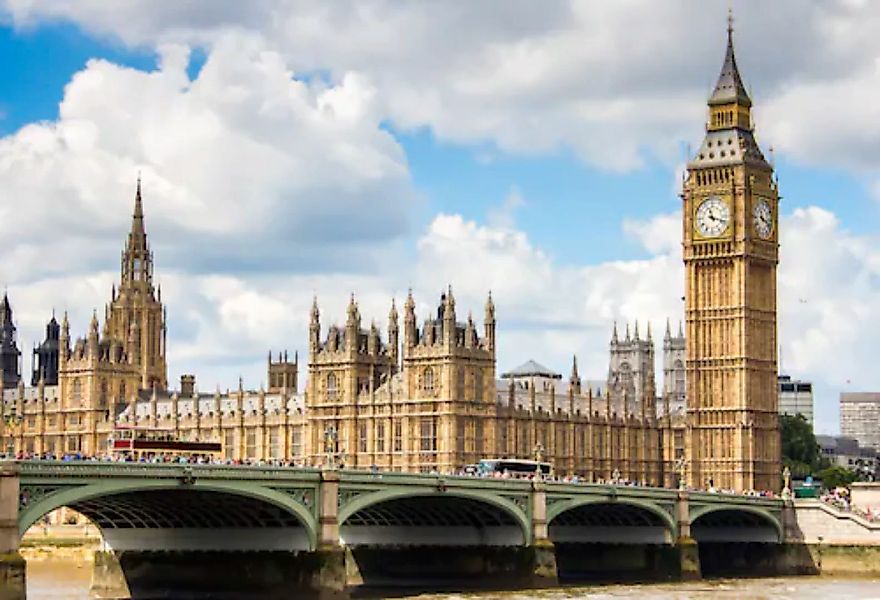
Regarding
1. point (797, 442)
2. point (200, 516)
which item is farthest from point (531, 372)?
point (200, 516)

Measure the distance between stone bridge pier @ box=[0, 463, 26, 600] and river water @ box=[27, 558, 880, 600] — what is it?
23769 mm

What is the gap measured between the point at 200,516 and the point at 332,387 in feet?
192

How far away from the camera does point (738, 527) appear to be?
11781cm

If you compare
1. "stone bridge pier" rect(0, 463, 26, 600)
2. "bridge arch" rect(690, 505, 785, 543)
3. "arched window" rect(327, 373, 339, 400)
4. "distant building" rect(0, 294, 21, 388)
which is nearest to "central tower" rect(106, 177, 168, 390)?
"distant building" rect(0, 294, 21, 388)

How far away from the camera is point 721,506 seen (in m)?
110

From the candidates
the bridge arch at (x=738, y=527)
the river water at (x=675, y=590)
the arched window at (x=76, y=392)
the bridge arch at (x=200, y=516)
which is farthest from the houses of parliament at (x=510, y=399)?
the bridge arch at (x=200, y=516)

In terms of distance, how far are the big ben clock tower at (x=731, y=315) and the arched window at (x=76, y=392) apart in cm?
5701

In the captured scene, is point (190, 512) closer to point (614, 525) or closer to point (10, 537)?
point (10, 537)

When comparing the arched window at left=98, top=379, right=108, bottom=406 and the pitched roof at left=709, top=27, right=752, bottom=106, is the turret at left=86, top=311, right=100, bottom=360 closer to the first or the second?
the arched window at left=98, top=379, right=108, bottom=406

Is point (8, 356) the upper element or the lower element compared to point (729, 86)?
lower

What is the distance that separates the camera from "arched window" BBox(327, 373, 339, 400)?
142m

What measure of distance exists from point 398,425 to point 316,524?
5692cm

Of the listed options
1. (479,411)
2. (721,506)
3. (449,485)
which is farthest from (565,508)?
(479,411)

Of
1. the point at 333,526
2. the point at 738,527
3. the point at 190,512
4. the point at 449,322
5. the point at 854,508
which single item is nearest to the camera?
the point at 333,526
